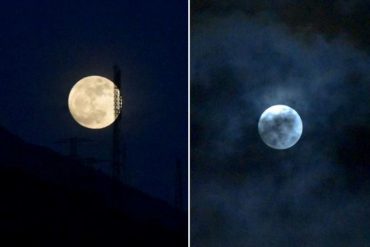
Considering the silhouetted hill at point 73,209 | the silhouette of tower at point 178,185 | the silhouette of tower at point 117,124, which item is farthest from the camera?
the silhouetted hill at point 73,209

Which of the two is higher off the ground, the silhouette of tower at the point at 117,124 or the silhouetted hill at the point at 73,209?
the silhouette of tower at the point at 117,124

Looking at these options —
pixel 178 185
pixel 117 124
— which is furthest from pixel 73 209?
pixel 117 124

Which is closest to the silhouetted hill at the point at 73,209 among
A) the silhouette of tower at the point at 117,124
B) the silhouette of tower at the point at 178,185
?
the silhouette of tower at the point at 178,185

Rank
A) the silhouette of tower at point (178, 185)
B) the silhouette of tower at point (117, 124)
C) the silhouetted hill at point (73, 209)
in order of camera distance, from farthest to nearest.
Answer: the silhouetted hill at point (73, 209)
the silhouette of tower at point (178, 185)
the silhouette of tower at point (117, 124)

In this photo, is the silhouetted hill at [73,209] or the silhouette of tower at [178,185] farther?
the silhouetted hill at [73,209]

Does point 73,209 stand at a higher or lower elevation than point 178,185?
lower

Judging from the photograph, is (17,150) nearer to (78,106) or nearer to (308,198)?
(78,106)

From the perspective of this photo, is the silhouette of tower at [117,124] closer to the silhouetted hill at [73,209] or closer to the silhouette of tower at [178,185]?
the silhouette of tower at [178,185]

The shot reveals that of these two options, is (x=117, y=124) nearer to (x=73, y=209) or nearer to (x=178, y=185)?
(x=178, y=185)

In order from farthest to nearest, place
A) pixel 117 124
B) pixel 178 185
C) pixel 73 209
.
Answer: pixel 73 209, pixel 178 185, pixel 117 124
